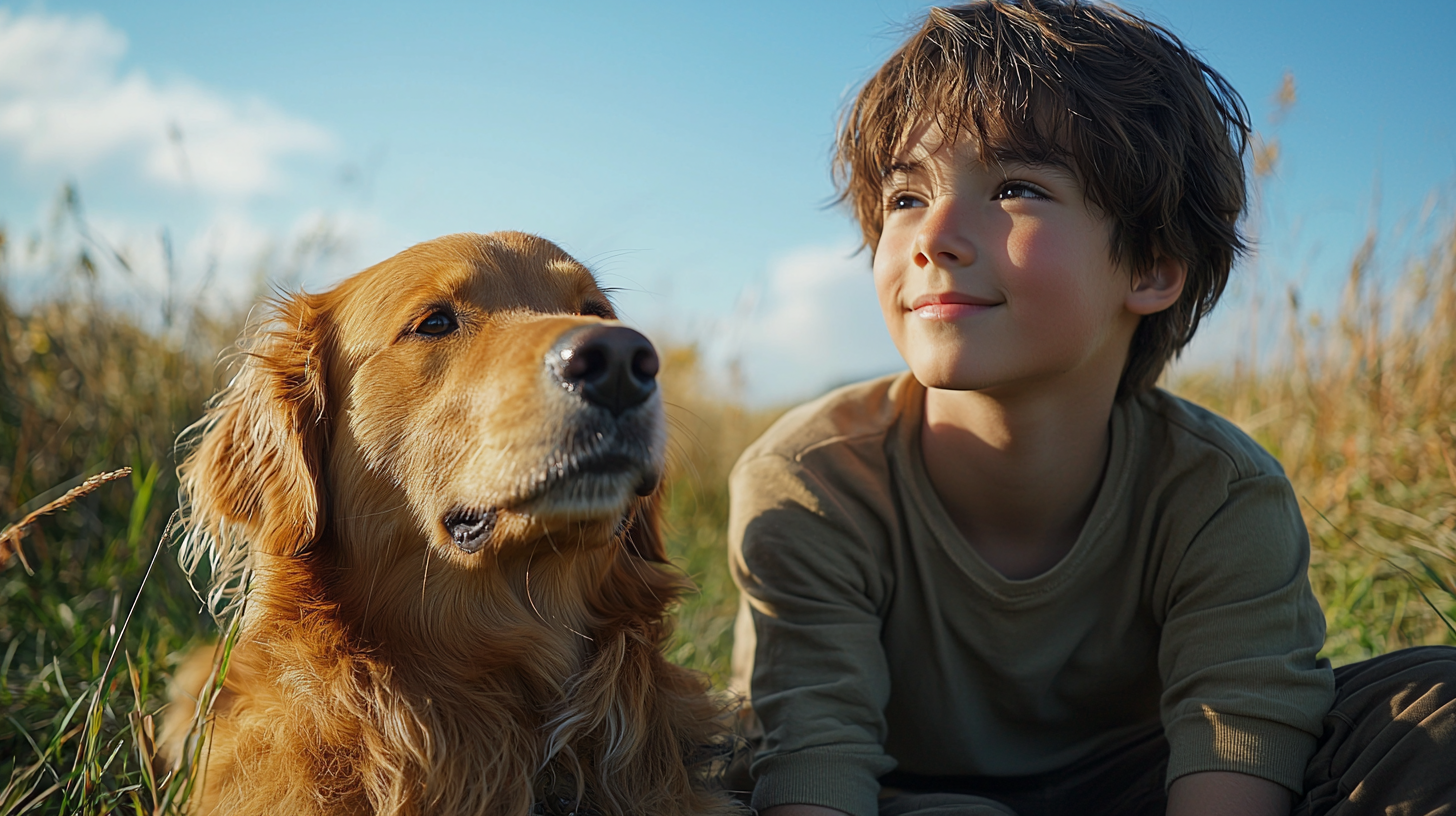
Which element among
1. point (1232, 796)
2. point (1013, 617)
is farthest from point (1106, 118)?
point (1232, 796)

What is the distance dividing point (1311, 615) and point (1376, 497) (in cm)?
212

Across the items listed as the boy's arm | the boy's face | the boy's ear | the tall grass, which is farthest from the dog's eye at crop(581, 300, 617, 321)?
the tall grass

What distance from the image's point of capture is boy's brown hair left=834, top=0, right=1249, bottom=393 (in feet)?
7.31

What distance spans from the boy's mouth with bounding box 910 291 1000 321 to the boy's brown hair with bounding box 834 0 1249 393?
1.14ft

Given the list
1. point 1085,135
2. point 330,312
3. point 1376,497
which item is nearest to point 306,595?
point 330,312

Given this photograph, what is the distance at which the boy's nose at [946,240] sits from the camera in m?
2.10

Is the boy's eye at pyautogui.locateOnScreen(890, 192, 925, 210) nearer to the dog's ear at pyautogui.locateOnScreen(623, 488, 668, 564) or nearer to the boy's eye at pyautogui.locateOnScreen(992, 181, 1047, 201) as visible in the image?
the boy's eye at pyautogui.locateOnScreen(992, 181, 1047, 201)

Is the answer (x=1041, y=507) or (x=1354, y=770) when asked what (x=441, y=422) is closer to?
(x=1041, y=507)

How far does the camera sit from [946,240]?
2.10 m

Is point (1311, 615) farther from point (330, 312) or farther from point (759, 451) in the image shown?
point (330, 312)

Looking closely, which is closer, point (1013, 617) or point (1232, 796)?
point (1232, 796)

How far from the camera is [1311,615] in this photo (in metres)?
2.15

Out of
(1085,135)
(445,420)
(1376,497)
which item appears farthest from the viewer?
(1376,497)

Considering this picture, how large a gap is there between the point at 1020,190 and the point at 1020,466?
70 centimetres
